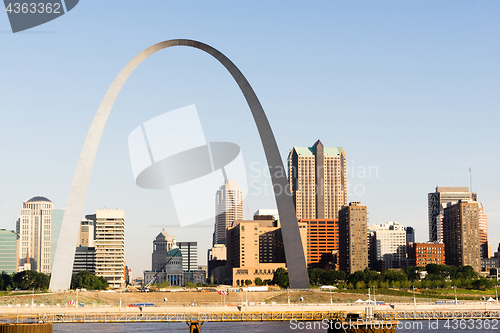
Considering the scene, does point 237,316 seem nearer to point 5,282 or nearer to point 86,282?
point 5,282

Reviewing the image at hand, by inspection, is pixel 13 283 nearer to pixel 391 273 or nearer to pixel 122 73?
pixel 122 73

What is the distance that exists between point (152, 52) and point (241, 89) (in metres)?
13.9

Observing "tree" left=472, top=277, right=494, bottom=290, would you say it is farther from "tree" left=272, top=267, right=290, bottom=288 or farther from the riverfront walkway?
the riverfront walkway

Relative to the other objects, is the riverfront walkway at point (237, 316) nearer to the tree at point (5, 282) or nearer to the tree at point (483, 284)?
the tree at point (483, 284)

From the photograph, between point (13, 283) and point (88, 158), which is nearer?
point (88, 158)

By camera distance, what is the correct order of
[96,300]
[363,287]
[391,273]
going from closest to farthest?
[96,300]
[363,287]
[391,273]

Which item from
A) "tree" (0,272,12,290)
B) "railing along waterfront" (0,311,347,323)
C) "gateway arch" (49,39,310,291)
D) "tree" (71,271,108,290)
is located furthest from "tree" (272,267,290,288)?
"railing along waterfront" (0,311,347,323)

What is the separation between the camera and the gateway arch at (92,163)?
73.6 meters

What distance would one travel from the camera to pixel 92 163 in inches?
3236

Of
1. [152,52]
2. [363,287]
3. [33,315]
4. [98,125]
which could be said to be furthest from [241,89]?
[363,287]

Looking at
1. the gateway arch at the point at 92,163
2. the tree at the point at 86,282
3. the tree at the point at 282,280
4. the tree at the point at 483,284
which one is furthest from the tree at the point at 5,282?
the tree at the point at 483,284

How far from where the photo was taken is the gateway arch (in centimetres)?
7356

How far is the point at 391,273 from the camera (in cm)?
15325

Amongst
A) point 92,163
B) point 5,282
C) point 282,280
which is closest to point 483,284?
point 282,280
